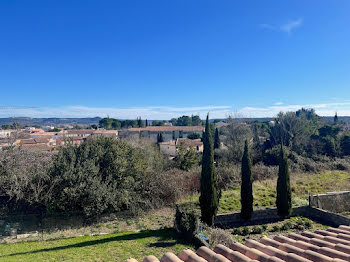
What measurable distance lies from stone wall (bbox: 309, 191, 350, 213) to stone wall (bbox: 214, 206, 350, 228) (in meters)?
0.68

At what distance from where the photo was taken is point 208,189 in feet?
37.5

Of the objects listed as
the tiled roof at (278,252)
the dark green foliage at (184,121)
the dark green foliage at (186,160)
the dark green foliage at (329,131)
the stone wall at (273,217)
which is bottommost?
the stone wall at (273,217)

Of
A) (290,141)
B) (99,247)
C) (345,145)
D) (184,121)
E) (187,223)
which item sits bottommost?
(99,247)

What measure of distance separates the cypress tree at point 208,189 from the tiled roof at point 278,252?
24.2 ft

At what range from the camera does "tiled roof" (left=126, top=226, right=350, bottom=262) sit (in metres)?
3.00

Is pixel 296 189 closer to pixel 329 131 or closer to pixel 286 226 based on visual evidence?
pixel 286 226

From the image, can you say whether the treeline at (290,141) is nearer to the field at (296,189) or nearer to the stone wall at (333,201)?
the field at (296,189)

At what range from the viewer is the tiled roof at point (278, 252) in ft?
9.85

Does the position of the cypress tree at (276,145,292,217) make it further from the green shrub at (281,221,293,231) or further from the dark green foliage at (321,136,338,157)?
the dark green foliage at (321,136,338,157)

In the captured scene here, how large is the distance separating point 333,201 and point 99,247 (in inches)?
572

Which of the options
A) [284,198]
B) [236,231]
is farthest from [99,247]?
[284,198]

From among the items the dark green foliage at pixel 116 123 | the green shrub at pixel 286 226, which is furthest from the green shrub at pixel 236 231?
the dark green foliage at pixel 116 123

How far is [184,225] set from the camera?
9.90 m

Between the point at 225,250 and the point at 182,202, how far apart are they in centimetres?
1262
